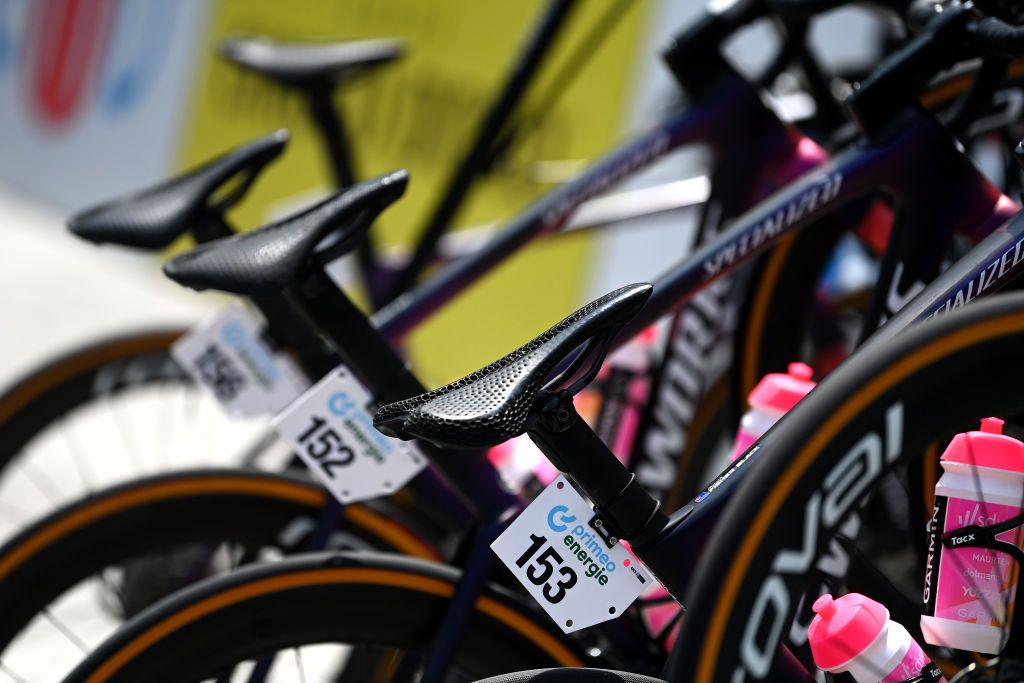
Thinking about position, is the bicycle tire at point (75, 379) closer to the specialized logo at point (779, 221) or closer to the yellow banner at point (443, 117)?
the specialized logo at point (779, 221)

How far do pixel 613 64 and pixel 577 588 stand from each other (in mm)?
3228

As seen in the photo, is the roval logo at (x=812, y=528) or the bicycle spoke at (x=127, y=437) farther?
the bicycle spoke at (x=127, y=437)

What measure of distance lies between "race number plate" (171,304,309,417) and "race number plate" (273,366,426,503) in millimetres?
275

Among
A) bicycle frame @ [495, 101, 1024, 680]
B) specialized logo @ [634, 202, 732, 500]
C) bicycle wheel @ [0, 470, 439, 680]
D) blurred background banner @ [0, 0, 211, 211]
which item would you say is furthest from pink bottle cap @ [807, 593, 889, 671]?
blurred background banner @ [0, 0, 211, 211]

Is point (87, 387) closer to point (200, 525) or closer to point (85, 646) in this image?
point (85, 646)

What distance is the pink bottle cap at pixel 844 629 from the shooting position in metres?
1.17

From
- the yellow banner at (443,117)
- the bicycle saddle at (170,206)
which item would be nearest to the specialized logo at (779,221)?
the bicycle saddle at (170,206)

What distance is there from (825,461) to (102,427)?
300 centimetres

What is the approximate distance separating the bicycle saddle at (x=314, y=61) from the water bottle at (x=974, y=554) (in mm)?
1502

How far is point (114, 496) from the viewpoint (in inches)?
61.8

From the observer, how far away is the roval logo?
36.5 inches

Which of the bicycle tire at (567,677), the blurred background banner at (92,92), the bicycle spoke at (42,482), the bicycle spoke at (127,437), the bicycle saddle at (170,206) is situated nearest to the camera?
the bicycle tire at (567,677)

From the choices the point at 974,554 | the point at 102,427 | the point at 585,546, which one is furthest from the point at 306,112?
the point at 974,554

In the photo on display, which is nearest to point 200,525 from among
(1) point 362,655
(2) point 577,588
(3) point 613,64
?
A: (1) point 362,655
